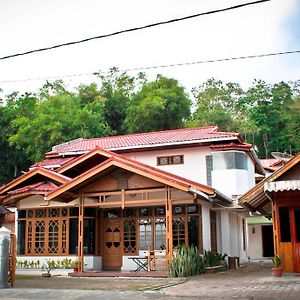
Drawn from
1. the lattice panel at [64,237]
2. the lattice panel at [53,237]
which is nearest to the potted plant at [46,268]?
the lattice panel at [53,237]

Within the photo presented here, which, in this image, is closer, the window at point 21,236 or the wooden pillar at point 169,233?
the wooden pillar at point 169,233

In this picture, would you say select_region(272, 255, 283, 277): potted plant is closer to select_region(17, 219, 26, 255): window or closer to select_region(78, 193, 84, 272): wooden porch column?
select_region(78, 193, 84, 272): wooden porch column

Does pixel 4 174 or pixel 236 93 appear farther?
pixel 236 93

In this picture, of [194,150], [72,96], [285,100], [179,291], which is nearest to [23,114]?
[72,96]

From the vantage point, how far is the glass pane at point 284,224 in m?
16.0

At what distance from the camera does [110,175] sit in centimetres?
1820

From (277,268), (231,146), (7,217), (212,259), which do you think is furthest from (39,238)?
(277,268)

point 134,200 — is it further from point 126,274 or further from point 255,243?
point 255,243

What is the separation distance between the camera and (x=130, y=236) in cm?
2006

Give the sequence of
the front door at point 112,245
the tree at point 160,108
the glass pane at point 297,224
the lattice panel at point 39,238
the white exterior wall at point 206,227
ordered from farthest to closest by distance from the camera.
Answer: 1. the tree at point 160,108
2. the front door at point 112,245
3. the lattice panel at point 39,238
4. the white exterior wall at point 206,227
5. the glass pane at point 297,224

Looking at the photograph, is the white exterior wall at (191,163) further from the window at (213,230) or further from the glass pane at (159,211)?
the glass pane at (159,211)

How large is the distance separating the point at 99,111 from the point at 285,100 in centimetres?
2043

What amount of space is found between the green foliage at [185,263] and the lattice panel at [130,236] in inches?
123

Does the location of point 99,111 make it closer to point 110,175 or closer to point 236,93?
point 236,93
